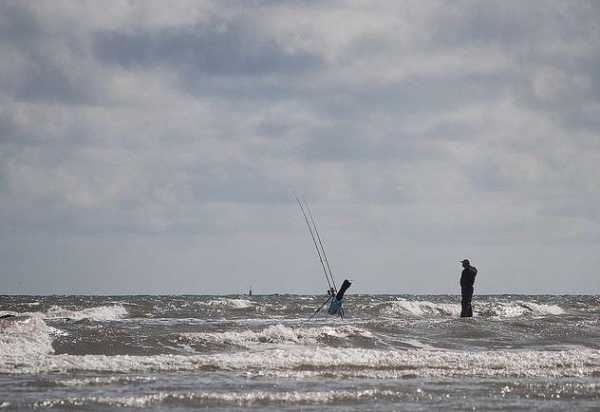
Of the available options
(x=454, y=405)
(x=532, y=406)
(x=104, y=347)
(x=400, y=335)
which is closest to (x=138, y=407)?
(x=454, y=405)

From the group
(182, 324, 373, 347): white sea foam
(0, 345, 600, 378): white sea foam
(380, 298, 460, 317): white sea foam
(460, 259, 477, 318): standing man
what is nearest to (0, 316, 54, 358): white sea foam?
(0, 345, 600, 378): white sea foam

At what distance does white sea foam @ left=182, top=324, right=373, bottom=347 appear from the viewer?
16031 mm

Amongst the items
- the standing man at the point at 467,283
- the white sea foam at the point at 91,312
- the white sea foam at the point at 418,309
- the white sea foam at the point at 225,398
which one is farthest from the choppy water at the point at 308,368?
the white sea foam at the point at 418,309

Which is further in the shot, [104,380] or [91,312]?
[91,312]

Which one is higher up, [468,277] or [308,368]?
[468,277]

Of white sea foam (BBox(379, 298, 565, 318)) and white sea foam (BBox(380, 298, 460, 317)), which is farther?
white sea foam (BBox(380, 298, 460, 317))

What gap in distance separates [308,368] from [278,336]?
14.8 feet

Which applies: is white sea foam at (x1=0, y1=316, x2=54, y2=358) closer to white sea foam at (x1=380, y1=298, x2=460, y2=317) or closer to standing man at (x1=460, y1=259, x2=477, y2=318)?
standing man at (x1=460, y1=259, x2=477, y2=318)

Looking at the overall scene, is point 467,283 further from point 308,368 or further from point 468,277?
point 308,368

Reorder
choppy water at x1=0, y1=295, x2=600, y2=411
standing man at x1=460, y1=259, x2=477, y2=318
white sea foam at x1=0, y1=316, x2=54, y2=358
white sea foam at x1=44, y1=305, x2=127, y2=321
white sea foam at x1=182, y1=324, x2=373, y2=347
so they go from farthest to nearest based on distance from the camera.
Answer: white sea foam at x1=44, y1=305, x2=127, y2=321 < standing man at x1=460, y1=259, x2=477, y2=318 < white sea foam at x1=182, y1=324, x2=373, y2=347 < white sea foam at x1=0, y1=316, x2=54, y2=358 < choppy water at x1=0, y1=295, x2=600, y2=411

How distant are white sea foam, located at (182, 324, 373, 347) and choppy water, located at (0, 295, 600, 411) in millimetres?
27

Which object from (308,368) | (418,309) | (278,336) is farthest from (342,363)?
(418,309)

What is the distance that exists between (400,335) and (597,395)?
26.7ft

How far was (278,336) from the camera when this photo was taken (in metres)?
16.9
